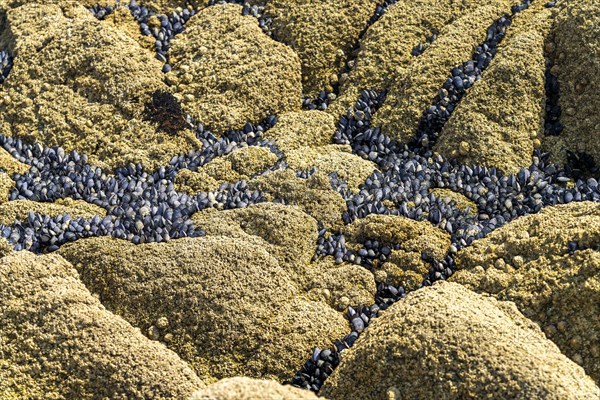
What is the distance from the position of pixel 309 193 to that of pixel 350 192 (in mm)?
344

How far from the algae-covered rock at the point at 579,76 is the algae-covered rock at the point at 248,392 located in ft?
12.7

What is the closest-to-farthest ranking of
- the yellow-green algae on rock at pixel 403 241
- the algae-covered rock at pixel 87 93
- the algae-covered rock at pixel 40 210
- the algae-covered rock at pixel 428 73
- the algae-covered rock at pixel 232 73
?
the yellow-green algae on rock at pixel 403 241
the algae-covered rock at pixel 40 210
the algae-covered rock at pixel 87 93
the algae-covered rock at pixel 428 73
the algae-covered rock at pixel 232 73

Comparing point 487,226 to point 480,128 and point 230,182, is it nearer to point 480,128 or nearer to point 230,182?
point 480,128

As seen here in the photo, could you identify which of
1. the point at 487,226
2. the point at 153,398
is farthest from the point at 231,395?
the point at 487,226

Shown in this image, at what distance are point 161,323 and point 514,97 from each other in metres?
3.55

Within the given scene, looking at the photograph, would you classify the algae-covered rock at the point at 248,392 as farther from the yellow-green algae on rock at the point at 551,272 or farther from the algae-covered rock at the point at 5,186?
the algae-covered rock at the point at 5,186

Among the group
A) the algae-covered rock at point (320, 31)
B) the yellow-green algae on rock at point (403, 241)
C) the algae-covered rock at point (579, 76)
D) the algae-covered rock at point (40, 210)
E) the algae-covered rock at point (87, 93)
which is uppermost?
the algae-covered rock at point (579, 76)

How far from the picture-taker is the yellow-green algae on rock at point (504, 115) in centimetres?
723

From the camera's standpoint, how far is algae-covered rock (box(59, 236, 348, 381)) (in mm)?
5480

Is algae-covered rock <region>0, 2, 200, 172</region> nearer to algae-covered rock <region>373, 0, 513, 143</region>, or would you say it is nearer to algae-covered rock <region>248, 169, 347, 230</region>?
algae-covered rock <region>248, 169, 347, 230</region>

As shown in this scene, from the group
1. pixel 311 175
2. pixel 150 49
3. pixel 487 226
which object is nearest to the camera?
pixel 487 226

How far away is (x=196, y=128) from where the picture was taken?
761 cm

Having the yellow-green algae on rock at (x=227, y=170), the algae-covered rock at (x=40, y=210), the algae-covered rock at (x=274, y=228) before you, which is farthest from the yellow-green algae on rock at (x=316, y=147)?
the algae-covered rock at (x=40, y=210)

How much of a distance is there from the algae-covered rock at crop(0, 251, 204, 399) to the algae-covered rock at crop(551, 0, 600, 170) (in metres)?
3.75
